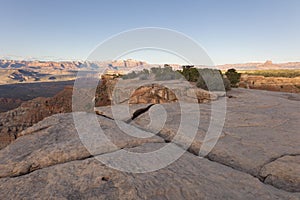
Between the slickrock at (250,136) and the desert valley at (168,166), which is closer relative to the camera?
the desert valley at (168,166)

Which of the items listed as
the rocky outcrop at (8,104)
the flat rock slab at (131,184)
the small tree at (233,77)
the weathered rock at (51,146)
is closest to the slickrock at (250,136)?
the flat rock slab at (131,184)

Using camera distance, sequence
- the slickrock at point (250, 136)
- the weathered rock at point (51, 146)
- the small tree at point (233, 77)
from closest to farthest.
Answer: the weathered rock at point (51, 146), the slickrock at point (250, 136), the small tree at point (233, 77)

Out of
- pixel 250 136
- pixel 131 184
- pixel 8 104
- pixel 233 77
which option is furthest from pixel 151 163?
pixel 8 104

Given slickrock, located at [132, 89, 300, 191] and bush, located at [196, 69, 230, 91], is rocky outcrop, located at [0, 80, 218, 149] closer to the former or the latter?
bush, located at [196, 69, 230, 91]

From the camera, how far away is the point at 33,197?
2689 millimetres

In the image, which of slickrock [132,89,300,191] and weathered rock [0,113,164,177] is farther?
slickrock [132,89,300,191]

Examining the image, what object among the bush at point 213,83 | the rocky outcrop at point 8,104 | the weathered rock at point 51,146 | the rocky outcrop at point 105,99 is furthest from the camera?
the rocky outcrop at point 8,104

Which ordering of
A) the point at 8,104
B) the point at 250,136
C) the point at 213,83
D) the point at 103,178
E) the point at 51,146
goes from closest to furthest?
the point at 103,178 < the point at 51,146 < the point at 250,136 < the point at 213,83 < the point at 8,104

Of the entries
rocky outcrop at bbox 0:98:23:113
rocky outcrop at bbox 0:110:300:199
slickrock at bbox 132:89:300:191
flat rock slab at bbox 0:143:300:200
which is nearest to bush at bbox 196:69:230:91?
slickrock at bbox 132:89:300:191

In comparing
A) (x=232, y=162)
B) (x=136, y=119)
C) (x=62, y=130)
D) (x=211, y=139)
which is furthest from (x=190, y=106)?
(x=62, y=130)

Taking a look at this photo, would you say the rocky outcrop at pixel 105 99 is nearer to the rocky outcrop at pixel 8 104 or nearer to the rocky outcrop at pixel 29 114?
the rocky outcrop at pixel 29 114

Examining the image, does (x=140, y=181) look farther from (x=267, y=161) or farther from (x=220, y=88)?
(x=220, y=88)

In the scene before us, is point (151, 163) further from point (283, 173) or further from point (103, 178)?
point (283, 173)

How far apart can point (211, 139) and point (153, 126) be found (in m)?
1.71
